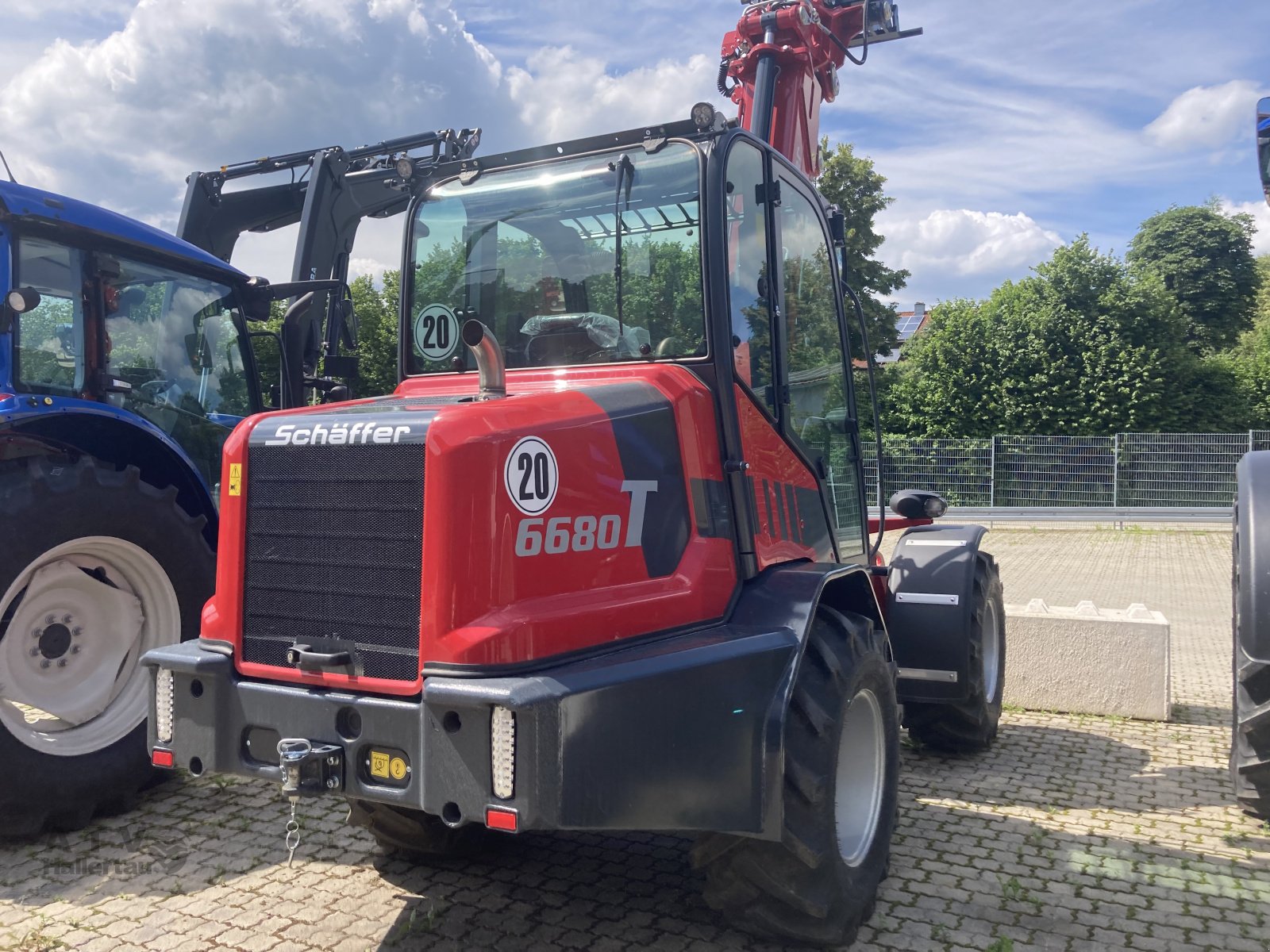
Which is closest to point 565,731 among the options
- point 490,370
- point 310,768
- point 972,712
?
point 310,768

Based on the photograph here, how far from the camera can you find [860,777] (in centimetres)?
382

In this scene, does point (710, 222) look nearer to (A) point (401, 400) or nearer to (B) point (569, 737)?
(A) point (401, 400)

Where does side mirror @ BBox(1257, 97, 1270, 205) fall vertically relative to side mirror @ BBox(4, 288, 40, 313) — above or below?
above

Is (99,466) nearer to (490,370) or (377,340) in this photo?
(490,370)

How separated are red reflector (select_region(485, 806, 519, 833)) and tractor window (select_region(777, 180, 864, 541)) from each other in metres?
1.94

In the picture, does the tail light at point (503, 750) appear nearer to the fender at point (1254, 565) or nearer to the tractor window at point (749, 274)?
the tractor window at point (749, 274)

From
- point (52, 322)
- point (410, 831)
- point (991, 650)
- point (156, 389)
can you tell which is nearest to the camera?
point (410, 831)

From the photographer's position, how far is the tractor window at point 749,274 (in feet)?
12.0

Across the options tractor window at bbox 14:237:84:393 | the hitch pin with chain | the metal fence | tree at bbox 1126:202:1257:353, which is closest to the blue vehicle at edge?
tractor window at bbox 14:237:84:393

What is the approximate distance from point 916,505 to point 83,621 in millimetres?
4097

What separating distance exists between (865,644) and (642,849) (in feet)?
4.48

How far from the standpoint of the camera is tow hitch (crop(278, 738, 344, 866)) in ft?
9.37

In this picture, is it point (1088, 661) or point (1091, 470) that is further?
point (1091, 470)

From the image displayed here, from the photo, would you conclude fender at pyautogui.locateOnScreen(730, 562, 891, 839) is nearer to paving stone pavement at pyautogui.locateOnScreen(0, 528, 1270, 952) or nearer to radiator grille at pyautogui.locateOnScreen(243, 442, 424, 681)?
paving stone pavement at pyautogui.locateOnScreen(0, 528, 1270, 952)
